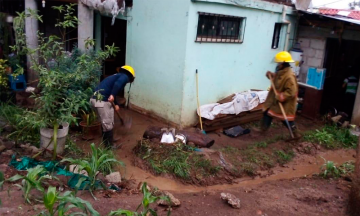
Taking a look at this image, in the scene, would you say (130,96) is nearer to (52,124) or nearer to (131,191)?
(52,124)

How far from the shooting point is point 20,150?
568cm

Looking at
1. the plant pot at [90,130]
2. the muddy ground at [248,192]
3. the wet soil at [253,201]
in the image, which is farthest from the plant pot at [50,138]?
the wet soil at [253,201]

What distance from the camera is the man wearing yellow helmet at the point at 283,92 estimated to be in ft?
21.4

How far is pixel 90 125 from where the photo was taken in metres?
6.82

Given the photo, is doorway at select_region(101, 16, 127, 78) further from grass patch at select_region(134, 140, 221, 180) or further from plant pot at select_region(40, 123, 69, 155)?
plant pot at select_region(40, 123, 69, 155)

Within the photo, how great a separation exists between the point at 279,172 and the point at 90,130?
3.61m

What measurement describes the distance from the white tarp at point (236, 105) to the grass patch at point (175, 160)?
63.3 inches

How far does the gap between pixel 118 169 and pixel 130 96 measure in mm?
3210

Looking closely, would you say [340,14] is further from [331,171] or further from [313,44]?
[331,171]

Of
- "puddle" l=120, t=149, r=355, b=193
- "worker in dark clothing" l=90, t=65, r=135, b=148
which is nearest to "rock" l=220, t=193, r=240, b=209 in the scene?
"puddle" l=120, t=149, r=355, b=193

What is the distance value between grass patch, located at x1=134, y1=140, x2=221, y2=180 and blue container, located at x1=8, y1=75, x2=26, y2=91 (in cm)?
435

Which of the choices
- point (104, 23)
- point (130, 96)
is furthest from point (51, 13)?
point (130, 96)

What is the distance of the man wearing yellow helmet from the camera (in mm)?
6520

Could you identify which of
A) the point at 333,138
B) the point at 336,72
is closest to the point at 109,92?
the point at 333,138
